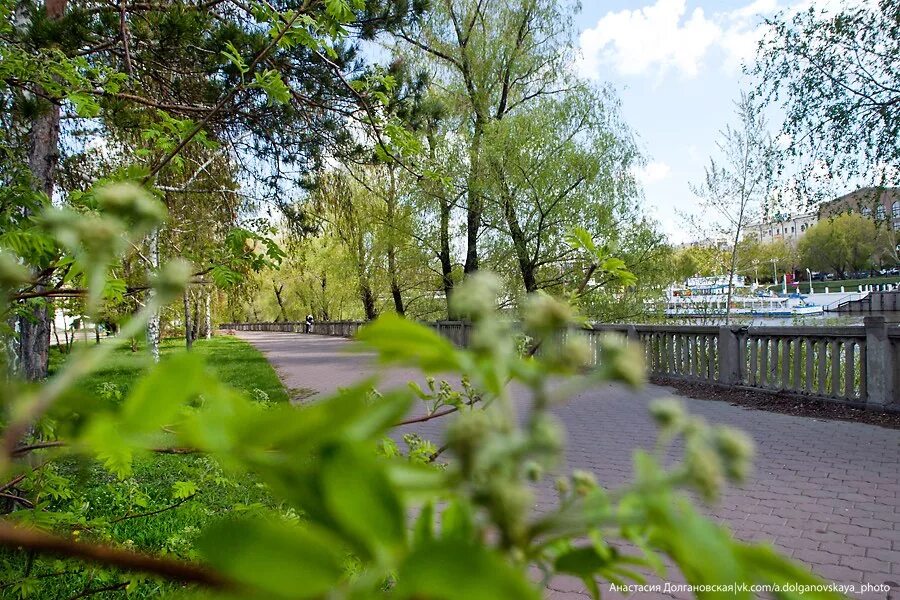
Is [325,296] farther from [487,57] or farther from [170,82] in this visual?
[170,82]

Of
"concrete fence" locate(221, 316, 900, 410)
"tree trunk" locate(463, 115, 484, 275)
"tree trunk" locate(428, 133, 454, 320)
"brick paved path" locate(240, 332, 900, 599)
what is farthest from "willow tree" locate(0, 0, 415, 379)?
"tree trunk" locate(428, 133, 454, 320)

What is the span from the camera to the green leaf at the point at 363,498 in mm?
288

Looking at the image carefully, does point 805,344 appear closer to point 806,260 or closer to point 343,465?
point 343,465

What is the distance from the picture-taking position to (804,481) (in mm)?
5711

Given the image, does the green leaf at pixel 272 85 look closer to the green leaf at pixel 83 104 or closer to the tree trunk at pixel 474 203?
the green leaf at pixel 83 104

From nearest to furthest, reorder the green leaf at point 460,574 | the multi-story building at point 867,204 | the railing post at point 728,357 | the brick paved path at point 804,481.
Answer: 1. the green leaf at point 460,574
2. the brick paved path at point 804,481
3. the railing post at point 728,357
4. the multi-story building at point 867,204

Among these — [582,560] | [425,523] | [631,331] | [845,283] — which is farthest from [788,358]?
[845,283]

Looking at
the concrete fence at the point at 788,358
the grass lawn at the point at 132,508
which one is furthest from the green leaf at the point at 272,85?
the concrete fence at the point at 788,358

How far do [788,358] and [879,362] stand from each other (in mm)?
1604

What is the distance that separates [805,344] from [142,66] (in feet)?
34.1

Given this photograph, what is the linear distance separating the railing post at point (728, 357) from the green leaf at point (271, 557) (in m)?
11.9

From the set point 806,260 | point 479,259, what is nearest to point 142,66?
point 479,259

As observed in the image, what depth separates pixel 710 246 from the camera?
22.2 metres

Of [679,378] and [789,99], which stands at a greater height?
[789,99]
